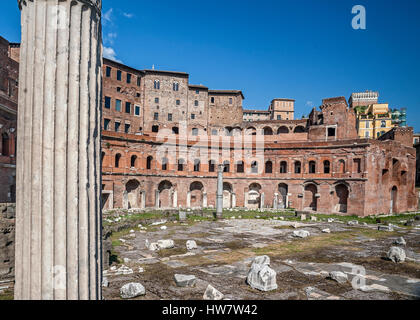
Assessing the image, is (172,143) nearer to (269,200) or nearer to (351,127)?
(269,200)

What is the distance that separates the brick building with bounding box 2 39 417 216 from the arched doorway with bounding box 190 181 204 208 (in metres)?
0.12

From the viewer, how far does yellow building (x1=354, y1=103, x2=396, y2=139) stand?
51.1 metres

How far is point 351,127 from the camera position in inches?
1292

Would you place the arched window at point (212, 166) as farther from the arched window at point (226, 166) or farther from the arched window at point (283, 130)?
the arched window at point (283, 130)

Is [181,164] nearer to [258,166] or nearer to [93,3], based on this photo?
[258,166]

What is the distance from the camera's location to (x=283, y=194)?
32406 millimetres

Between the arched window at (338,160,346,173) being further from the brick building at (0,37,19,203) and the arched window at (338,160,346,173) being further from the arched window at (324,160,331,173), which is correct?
the brick building at (0,37,19,203)

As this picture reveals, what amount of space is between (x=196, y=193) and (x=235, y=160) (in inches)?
234

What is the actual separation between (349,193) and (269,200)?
8.19m

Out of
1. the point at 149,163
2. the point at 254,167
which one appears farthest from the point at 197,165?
the point at 254,167

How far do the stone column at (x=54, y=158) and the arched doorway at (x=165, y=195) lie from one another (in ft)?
96.5

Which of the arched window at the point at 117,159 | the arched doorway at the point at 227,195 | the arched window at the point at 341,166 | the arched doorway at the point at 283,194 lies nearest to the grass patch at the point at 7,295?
the arched window at the point at 117,159
